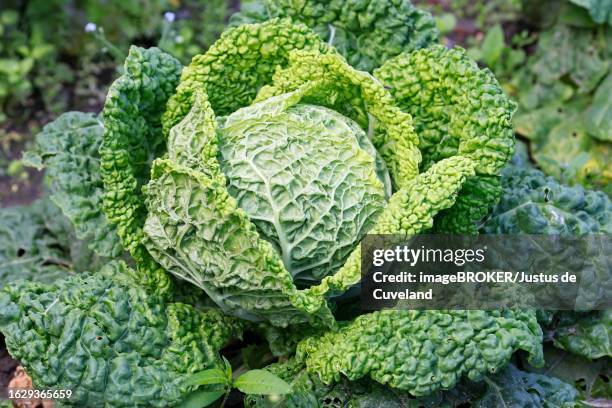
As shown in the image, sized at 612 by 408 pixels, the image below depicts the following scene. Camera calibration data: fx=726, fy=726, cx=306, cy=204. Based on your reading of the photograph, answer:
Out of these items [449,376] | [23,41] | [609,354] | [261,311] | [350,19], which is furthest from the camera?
[23,41]

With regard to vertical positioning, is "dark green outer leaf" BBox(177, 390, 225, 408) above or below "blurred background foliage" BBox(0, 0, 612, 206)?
below

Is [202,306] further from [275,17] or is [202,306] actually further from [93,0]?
[93,0]

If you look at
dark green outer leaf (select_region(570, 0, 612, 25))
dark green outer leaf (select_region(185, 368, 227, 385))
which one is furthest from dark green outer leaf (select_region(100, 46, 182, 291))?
dark green outer leaf (select_region(570, 0, 612, 25))

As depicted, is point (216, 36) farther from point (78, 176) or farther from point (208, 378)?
point (208, 378)

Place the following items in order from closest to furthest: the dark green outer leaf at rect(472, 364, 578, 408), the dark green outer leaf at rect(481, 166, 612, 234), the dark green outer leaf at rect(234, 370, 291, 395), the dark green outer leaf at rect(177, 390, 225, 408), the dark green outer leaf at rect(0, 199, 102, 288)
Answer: the dark green outer leaf at rect(234, 370, 291, 395) < the dark green outer leaf at rect(177, 390, 225, 408) < the dark green outer leaf at rect(472, 364, 578, 408) < the dark green outer leaf at rect(481, 166, 612, 234) < the dark green outer leaf at rect(0, 199, 102, 288)

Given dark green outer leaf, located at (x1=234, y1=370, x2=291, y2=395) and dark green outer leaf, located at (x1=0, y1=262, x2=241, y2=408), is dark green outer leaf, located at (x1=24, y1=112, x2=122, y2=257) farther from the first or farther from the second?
dark green outer leaf, located at (x1=234, y1=370, x2=291, y2=395)

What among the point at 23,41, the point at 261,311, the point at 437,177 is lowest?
the point at 261,311

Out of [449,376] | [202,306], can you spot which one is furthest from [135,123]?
[449,376]
